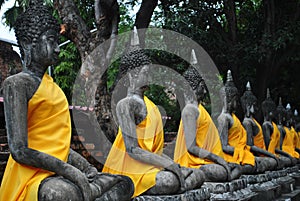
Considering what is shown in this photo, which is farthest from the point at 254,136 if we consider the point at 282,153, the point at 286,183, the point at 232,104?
the point at 282,153

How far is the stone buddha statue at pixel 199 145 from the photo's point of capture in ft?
20.7

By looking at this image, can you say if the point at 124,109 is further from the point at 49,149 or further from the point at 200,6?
the point at 200,6

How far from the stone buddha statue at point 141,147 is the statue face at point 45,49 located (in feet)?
4.59

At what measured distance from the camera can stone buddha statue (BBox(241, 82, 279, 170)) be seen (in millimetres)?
8531

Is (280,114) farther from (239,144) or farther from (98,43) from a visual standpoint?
(98,43)

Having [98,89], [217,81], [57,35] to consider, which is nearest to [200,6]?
[217,81]

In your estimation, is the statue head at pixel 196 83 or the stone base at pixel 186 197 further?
the statue head at pixel 196 83

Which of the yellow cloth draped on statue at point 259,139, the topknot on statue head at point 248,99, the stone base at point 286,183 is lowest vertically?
the stone base at point 286,183

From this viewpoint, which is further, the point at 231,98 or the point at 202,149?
the point at 231,98

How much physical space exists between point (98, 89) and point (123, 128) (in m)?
3.56

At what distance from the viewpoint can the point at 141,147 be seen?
16.6ft

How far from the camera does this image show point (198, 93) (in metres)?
6.78

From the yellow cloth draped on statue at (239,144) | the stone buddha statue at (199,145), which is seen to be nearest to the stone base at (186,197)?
the stone buddha statue at (199,145)

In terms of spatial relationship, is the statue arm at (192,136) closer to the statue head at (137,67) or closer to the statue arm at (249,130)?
the statue head at (137,67)
